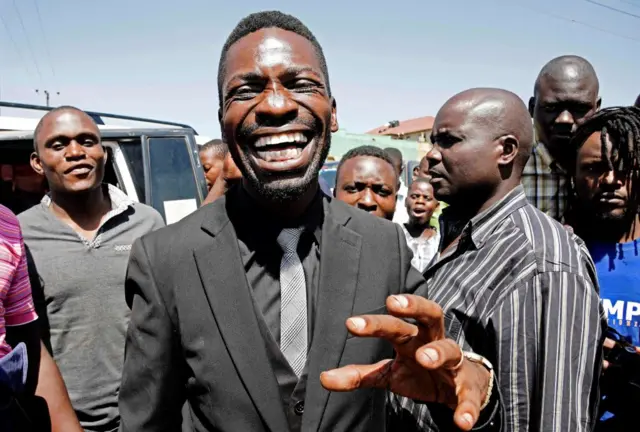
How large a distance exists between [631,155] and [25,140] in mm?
4224

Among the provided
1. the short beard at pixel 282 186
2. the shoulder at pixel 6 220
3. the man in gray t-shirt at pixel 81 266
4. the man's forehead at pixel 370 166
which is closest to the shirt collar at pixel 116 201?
the man in gray t-shirt at pixel 81 266

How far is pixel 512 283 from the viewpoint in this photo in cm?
148

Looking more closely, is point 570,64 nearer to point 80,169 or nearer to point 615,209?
point 615,209

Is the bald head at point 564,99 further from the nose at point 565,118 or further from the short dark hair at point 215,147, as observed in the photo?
the short dark hair at point 215,147

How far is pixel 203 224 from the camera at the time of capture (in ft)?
4.76

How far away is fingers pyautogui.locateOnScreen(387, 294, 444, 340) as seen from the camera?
966mm

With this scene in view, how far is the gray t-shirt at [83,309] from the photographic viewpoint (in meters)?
2.44

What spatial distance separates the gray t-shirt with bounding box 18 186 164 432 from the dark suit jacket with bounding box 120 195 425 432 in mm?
1264

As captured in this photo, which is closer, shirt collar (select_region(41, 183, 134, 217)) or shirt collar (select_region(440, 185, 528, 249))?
shirt collar (select_region(440, 185, 528, 249))

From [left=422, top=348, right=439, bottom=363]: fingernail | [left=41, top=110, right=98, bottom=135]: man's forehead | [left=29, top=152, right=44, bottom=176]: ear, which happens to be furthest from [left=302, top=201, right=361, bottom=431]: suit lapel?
[left=29, top=152, right=44, bottom=176]: ear

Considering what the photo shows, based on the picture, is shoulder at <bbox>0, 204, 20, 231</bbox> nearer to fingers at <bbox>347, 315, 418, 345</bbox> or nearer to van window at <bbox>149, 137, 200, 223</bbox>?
fingers at <bbox>347, 315, 418, 345</bbox>

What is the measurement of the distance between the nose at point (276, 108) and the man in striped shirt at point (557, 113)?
6.70 feet

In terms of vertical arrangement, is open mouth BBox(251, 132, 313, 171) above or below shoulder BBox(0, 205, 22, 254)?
above

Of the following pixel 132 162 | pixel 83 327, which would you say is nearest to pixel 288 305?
pixel 83 327
